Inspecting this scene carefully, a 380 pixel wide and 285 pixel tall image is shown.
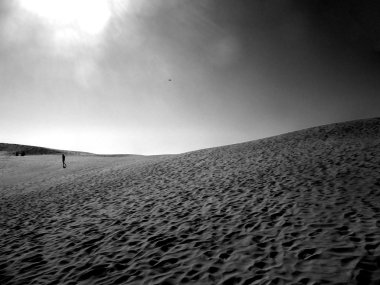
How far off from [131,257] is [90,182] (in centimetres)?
1350

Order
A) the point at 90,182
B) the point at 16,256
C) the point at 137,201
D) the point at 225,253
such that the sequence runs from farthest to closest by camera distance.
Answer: the point at 90,182, the point at 137,201, the point at 16,256, the point at 225,253

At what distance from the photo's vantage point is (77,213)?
1179 cm

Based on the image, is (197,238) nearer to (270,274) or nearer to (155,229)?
(155,229)

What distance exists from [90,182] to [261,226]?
14.6m

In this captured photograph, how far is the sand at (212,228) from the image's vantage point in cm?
589

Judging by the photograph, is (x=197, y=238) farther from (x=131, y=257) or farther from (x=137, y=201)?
(x=137, y=201)

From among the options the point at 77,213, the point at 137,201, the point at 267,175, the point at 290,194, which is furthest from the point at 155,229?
the point at 267,175

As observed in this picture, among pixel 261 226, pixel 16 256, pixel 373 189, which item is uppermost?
pixel 373 189

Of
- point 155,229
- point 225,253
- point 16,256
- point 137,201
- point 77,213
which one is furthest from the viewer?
point 137,201

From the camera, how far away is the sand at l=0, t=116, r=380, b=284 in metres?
5.89

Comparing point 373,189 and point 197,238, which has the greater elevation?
point 373,189

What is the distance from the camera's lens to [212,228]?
27.2 feet

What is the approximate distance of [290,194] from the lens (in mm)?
10742

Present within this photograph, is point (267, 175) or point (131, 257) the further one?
point (267, 175)
